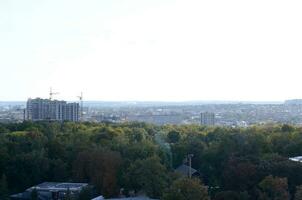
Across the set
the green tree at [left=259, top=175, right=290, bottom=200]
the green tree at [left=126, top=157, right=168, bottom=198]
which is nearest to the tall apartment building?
the green tree at [left=126, top=157, right=168, bottom=198]

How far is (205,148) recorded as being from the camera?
1001 inches

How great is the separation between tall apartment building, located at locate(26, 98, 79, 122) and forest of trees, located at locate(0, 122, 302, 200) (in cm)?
4016

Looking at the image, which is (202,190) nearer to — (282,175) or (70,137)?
(282,175)

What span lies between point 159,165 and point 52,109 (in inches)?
2057

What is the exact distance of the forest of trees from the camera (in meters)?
16.3

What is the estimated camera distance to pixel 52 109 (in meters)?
69.3

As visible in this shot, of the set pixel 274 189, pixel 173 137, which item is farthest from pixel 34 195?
pixel 173 137

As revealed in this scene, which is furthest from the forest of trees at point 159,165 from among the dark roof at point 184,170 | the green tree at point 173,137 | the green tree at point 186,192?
the green tree at point 173,137

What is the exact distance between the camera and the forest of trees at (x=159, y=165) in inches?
643

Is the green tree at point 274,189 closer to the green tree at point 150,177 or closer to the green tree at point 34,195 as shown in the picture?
the green tree at point 150,177

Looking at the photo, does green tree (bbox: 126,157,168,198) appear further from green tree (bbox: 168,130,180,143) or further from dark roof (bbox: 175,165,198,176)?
green tree (bbox: 168,130,180,143)

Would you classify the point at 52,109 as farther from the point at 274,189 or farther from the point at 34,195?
the point at 274,189

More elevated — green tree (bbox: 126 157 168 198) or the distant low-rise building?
green tree (bbox: 126 157 168 198)

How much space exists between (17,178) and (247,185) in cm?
886
